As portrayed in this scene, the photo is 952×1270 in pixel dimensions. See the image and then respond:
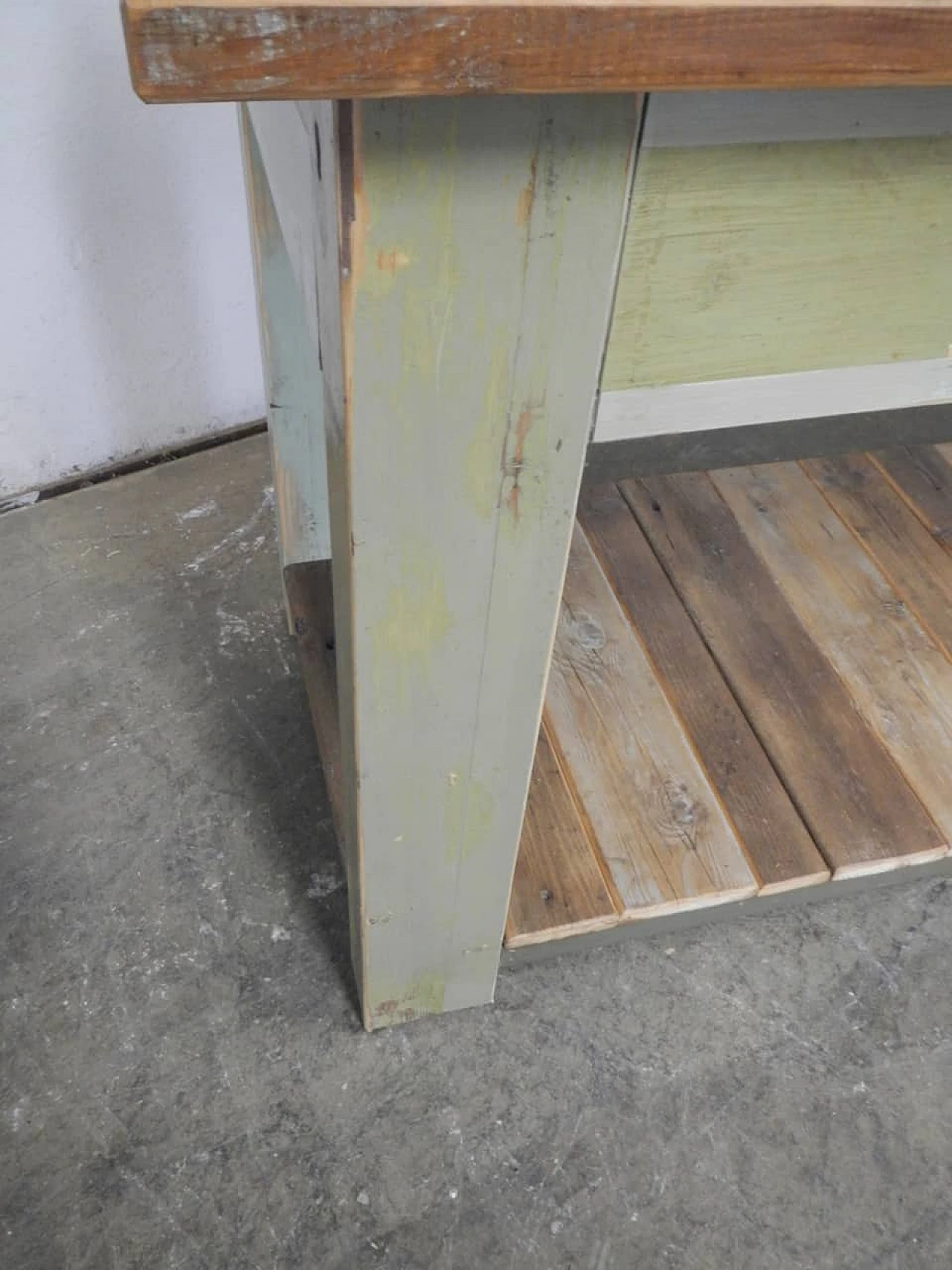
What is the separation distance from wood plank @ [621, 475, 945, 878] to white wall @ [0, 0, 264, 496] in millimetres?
699

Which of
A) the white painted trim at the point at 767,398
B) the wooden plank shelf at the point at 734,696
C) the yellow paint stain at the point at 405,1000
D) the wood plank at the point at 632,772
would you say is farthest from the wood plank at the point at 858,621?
the white painted trim at the point at 767,398

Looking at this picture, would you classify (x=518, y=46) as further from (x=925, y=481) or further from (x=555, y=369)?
(x=925, y=481)

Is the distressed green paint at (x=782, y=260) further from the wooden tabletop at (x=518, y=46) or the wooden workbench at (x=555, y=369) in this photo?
the wooden tabletop at (x=518, y=46)

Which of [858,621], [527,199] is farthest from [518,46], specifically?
[858,621]

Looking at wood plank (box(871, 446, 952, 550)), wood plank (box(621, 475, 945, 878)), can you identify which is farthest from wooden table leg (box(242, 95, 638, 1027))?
wood plank (box(871, 446, 952, 550))

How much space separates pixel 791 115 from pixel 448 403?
0.74ft

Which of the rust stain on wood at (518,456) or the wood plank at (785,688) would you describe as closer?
the rust stain on wood at (518,456)

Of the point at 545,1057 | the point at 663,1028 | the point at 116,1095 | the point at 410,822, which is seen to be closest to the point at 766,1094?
the point at 663,1028

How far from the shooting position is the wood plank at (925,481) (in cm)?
158

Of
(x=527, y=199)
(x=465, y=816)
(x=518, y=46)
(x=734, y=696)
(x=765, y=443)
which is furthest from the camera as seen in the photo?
(x=765, y=443)

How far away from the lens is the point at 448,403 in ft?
1.96

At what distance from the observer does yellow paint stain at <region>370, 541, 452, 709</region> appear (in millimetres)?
685

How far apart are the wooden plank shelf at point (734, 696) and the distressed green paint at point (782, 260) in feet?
2.14

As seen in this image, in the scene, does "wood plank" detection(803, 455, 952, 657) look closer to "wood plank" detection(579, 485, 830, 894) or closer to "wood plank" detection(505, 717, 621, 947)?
"wood plank" detection(579, 485, 830, 894)
